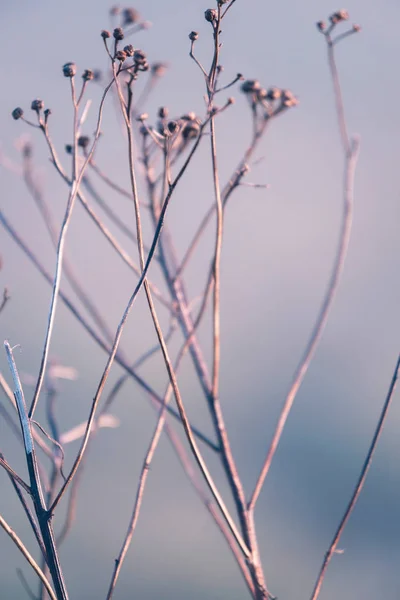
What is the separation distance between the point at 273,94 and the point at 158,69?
0.19 metres

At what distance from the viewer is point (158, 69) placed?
2.68ft

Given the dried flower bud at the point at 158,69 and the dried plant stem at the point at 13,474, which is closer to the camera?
the dried plant stem at the point at 13,474

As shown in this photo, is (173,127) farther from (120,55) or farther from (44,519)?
(44,519)

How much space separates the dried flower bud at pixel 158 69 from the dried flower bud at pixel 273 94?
0.58 ft

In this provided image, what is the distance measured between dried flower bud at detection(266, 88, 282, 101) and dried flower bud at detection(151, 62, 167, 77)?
0.18 metres

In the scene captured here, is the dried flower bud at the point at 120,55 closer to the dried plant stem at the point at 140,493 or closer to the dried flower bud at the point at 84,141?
the dried flower bud at the point at 84,141

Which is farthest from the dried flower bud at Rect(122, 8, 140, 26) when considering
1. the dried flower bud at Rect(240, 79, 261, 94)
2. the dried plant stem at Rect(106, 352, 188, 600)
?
the dried plant stem at Rect(106, 352, 188, 600)

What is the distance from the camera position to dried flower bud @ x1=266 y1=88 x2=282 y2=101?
71cm

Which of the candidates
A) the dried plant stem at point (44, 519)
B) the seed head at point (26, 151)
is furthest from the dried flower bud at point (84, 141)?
the dried plant stem at point (44, 519)

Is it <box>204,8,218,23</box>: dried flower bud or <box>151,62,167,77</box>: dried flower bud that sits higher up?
<box>151,62,167,77</box>: dried flower bud

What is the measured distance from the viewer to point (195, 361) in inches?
26.8

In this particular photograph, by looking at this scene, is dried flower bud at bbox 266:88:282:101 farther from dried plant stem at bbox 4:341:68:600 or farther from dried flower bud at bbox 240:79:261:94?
dried plant stem at bbox 4:341:68:600

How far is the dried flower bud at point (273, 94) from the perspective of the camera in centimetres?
71

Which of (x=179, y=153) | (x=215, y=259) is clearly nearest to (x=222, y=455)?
(x=215, y=259)
